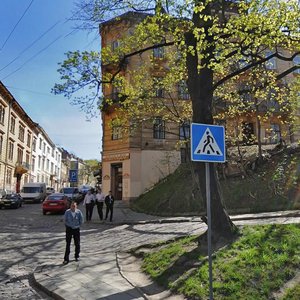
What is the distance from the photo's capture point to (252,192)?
70.0ft

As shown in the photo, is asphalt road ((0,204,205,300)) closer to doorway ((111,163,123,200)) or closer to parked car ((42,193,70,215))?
parked car ((42,193,70,215))

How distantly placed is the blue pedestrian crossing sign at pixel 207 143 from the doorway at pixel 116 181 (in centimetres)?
2752

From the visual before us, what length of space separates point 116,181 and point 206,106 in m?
24.5

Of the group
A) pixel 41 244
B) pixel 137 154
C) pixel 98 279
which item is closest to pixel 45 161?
pixel 137 154

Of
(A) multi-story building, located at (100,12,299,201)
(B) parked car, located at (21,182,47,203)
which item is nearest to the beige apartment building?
(B) parked car, located at (21,182,47,203)

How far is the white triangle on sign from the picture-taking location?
6071 millimetres

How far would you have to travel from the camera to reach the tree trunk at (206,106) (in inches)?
368

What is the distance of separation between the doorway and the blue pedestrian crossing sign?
27.5 m

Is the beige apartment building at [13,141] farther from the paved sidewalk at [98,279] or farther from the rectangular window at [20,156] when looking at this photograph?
the paved sidewalk at [98,279]

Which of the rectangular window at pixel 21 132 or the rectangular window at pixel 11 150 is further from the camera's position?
the rectangular window at pixel 21 132

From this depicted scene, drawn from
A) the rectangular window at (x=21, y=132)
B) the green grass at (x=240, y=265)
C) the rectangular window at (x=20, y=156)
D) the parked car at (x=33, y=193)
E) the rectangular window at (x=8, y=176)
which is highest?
the rectangular window at (x=21, y=132)

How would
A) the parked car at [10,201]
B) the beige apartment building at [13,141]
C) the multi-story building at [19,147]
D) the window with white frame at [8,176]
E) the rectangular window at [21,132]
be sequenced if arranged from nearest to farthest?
1. the parked car at [10,201]
2. the beige apartment building at [13,141]
3. the multi-story building at [19,147]
4. the window with white frame at [8,176]
5. the rectangular window at [21,132]

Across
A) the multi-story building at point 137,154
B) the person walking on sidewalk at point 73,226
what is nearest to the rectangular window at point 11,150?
the multi-story building at point 137,154

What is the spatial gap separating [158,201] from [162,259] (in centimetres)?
1705
